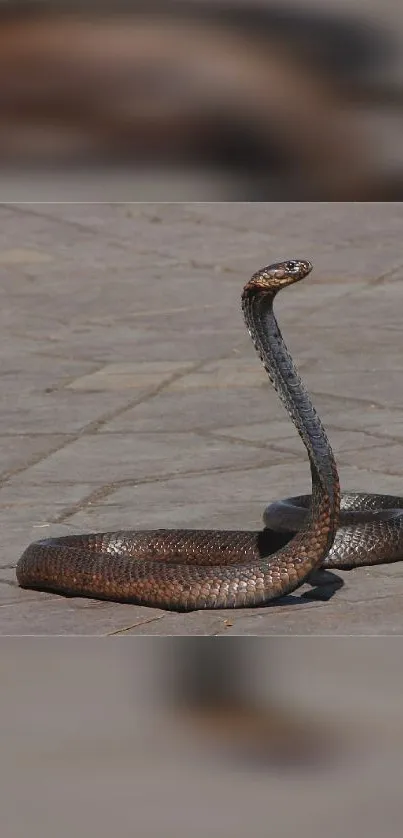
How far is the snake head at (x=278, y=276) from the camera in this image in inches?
94.6

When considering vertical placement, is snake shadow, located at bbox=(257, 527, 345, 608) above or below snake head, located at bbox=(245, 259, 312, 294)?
below

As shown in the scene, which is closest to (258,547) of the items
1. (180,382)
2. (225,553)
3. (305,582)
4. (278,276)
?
(225,553)

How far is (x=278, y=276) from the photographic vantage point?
245cm

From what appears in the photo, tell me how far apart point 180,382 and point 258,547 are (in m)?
2.09

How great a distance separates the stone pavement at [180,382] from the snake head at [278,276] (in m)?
0.62

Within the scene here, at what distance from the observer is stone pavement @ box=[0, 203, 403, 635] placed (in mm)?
3215
